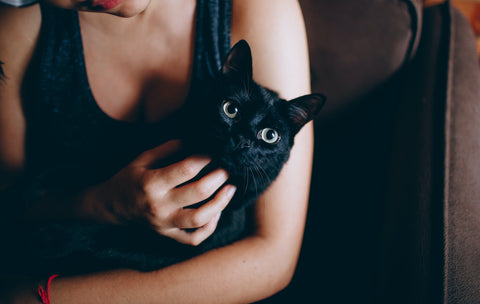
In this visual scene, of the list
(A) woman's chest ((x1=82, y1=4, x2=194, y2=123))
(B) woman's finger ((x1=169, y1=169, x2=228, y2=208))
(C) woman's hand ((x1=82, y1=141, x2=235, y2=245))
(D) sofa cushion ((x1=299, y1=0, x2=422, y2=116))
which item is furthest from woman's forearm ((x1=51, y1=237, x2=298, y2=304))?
(D) sofa cushion ((x1=299, y1=0, x2=422, y2=116))

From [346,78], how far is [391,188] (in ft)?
1.22

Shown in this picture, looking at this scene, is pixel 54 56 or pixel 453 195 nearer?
pixel 453 195

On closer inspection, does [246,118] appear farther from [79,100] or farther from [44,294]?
[44,294]

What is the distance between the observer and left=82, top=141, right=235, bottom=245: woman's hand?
0.55 metres

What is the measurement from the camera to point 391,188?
65 centimetres

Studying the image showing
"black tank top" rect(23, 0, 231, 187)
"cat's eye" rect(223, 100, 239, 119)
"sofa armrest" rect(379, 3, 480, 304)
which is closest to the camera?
"sofa armrest" rect(379, 3, 480, 304)

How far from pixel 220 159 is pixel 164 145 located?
0.49 feet

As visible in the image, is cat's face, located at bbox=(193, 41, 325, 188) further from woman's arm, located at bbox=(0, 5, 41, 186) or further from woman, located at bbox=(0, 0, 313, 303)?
woman's arm, located at bbox=(0, 5, 41, 186)

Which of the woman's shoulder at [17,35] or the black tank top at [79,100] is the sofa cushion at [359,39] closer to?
the black tank top at [79,100]

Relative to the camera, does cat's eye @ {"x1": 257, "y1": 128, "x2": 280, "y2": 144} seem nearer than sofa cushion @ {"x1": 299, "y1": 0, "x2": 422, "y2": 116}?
Yes

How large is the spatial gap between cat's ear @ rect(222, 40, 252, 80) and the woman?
5.1 inches

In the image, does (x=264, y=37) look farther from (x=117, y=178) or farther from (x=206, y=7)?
(x=117, y=178)

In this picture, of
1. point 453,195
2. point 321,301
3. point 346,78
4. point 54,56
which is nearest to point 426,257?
point 453,195

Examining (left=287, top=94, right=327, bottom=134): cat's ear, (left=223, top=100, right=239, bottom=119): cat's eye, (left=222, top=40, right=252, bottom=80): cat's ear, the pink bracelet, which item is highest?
(left=222, top=40, right=252, bottom=80): cat's ear
